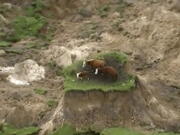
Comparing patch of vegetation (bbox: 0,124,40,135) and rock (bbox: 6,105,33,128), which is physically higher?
rock (bbox: 6,105,33,128)

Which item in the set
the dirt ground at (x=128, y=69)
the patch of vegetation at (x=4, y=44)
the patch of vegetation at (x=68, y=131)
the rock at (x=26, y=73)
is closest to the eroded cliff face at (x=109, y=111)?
the dirt ground at (x=128, y=69)

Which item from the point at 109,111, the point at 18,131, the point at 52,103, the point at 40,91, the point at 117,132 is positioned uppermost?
the point at 40,91

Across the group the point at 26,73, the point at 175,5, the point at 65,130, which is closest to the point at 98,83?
the point at 65,130

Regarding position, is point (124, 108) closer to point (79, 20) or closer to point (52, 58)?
point (52, 58)

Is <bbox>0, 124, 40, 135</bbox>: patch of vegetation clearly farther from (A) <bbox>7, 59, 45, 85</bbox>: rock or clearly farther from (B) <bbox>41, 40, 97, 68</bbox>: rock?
(B) <bbox>41, 40, 97, 68</bbox>: rock

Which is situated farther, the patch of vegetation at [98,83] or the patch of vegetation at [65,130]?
the patch of vegetation at [98,83]

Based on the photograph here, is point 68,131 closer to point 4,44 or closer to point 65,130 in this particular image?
point 65,130

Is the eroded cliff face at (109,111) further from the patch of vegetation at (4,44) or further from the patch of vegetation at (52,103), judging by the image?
the patch of vegetation at (4,44)

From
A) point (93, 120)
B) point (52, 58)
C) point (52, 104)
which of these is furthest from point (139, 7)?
point (93, 120)

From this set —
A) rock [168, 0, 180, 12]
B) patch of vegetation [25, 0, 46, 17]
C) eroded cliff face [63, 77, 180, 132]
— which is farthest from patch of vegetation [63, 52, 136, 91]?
patch of vegetation [25, 0, 46, 17]
